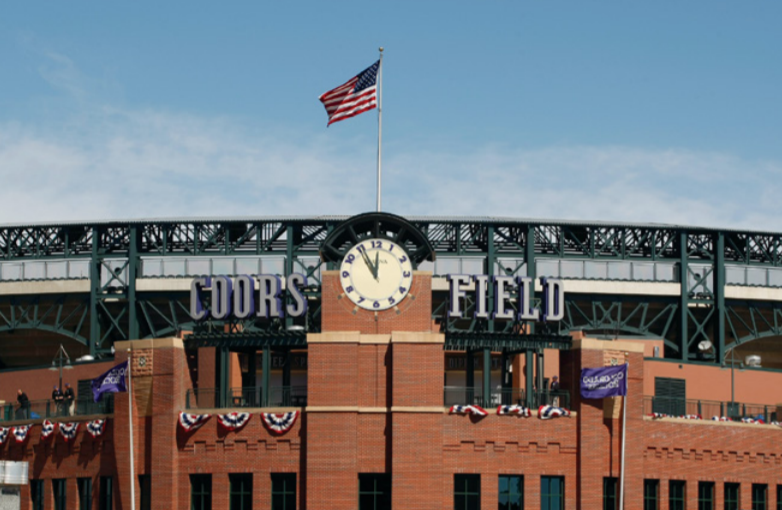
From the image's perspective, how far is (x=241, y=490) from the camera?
68.7 metres

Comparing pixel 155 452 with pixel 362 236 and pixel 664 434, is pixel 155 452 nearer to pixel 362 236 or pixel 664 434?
pixel 362 236

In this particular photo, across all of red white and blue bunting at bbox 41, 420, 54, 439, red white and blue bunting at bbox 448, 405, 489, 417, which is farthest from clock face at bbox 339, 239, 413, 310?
red white and blue bunting at bbox 41, 420, 54, 439

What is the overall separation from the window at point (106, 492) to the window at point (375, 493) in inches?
500

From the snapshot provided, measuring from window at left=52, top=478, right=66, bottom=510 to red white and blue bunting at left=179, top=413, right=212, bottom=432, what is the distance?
28.0ft

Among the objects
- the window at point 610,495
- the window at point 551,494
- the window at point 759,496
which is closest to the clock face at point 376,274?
the window at point 551,494

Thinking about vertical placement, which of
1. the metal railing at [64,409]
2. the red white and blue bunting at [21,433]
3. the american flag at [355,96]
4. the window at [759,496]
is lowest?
the window at [759,496]

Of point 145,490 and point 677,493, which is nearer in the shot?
point 145,490

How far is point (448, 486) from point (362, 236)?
1305 cm

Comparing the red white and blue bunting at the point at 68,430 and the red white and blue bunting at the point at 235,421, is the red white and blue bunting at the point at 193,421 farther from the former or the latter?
the red white and blue bunting at the point at 68,430

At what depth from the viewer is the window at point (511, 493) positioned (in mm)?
68500

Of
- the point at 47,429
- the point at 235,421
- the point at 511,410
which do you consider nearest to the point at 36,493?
the point at 47,429

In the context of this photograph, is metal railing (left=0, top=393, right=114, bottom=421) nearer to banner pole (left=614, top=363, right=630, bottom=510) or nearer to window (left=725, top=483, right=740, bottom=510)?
banner pole (left=614, top=363, right=630, bottom=510)

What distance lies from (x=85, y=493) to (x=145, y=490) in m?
4.48

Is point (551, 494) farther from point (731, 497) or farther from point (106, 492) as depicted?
point (106, 492)
